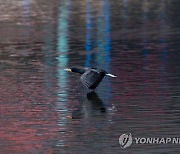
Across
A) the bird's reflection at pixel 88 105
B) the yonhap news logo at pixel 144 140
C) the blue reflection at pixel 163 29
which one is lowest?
the blue reflection at pixel 163 29

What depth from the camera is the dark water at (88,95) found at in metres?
13.8

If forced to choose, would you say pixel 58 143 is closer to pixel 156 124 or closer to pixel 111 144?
pixel 111 144

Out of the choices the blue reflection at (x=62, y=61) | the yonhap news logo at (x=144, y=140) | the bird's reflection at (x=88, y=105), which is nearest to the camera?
the yonhap news logo at (x=144, y=140)

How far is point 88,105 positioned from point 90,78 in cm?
79

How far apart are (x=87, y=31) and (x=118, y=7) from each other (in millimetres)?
13933

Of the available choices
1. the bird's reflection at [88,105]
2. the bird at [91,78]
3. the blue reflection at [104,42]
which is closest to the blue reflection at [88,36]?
the blue reflection at [104,42]

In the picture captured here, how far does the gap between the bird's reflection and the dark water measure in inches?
0.8

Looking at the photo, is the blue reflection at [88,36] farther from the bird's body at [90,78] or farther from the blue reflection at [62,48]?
the bird's body at [90,78]

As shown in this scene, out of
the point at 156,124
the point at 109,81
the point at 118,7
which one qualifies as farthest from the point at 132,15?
the point at 156,124

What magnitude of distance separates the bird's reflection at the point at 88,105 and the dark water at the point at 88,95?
2 centimetres

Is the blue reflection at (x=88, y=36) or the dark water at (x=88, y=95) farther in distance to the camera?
the blue reflection at (x=88, y=36)

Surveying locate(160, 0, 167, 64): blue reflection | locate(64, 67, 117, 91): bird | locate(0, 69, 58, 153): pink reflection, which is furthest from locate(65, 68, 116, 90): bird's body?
locate(160, 0, 167, 64): blue reflection

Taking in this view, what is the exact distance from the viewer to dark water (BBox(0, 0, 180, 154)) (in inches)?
543

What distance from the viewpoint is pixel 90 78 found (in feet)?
56.7
